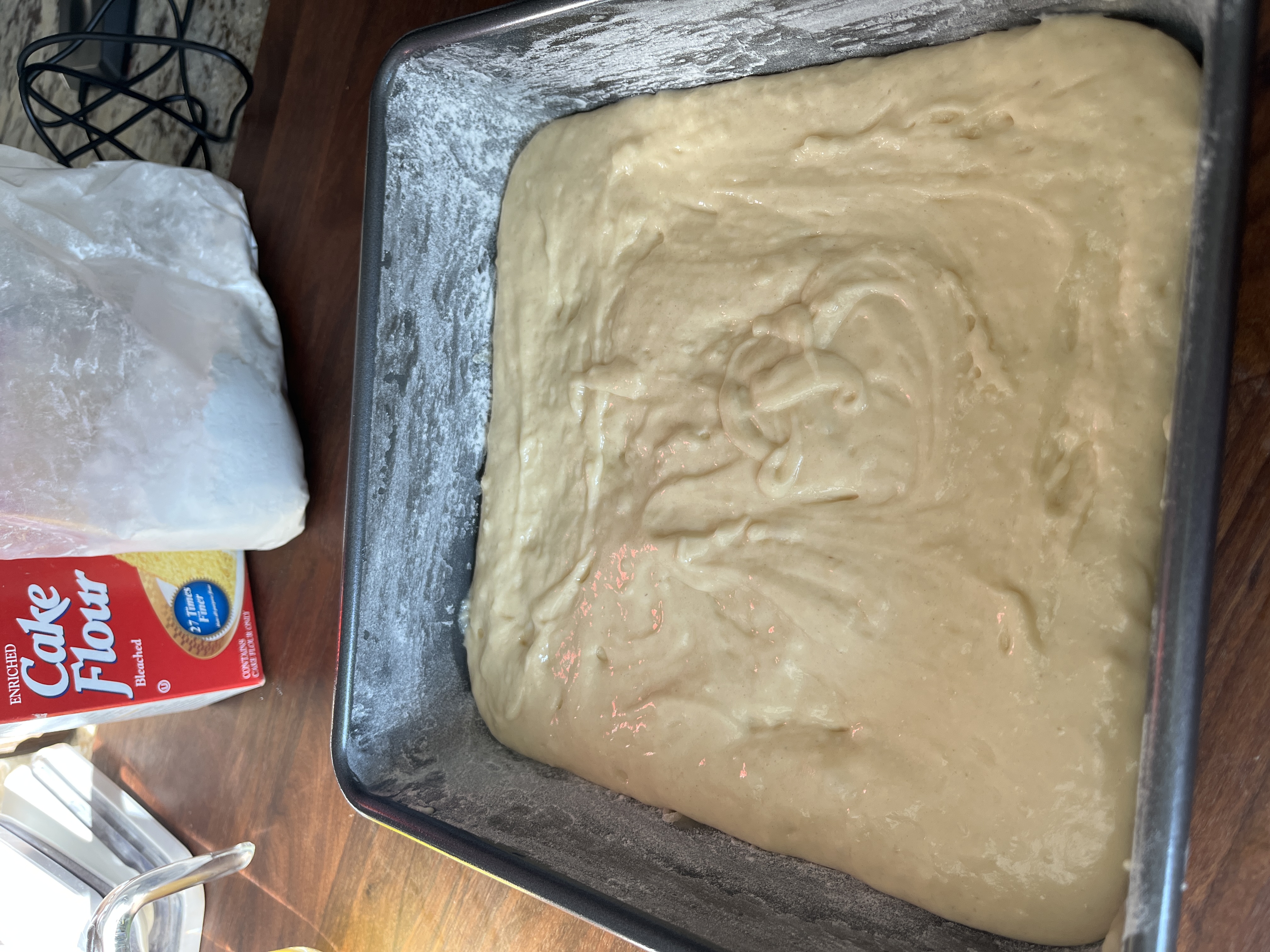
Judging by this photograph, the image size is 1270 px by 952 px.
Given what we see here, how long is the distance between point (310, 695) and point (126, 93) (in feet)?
2.84

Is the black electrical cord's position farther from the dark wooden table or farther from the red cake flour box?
the red cake flour box

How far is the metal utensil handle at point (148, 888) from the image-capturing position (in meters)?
1.04

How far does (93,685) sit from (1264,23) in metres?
1.34

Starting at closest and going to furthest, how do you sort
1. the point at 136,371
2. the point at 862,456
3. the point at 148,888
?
the point at 862,456
the point at 136,371
the point at 148,888

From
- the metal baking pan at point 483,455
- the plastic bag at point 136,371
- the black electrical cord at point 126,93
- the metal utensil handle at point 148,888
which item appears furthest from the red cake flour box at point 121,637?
the black electrical cord at point 126,93

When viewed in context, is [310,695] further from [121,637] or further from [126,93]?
[126,93]

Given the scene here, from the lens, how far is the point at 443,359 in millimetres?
974

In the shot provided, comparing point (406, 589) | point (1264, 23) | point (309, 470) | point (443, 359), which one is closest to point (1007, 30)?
point (1264, 23)

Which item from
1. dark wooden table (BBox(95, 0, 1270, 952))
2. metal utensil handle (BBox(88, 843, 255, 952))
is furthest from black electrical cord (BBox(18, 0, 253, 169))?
metal utensil handle (BBox(88, 843, 255, 952))

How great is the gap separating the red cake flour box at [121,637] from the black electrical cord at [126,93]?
56 cm

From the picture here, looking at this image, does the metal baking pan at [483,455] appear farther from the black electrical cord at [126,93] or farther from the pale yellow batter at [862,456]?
the black electrical cord at [126,93]

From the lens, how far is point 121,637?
1.00m

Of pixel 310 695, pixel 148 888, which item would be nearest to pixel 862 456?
pixel 310 695

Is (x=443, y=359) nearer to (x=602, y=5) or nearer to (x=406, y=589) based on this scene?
(x=406, y=589)
